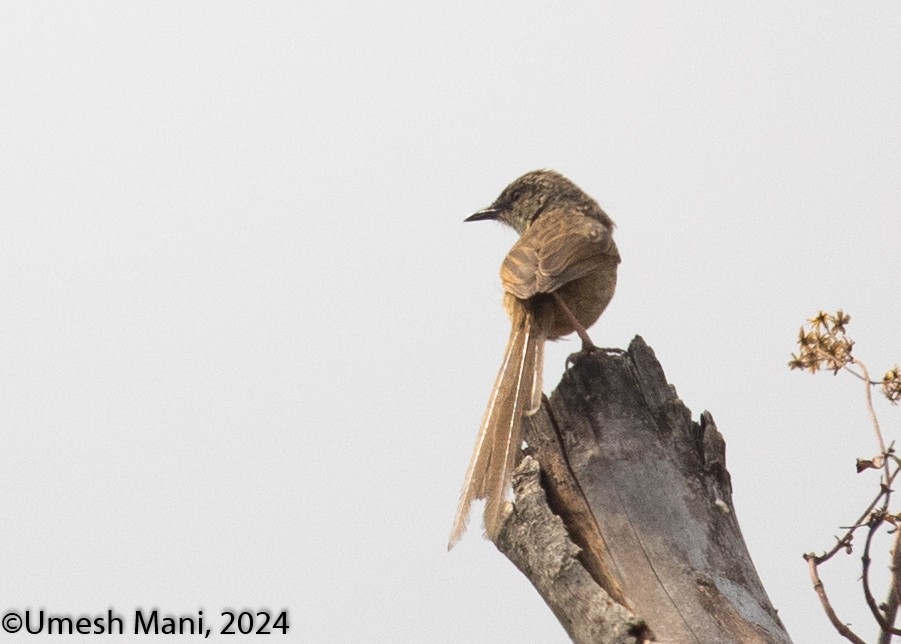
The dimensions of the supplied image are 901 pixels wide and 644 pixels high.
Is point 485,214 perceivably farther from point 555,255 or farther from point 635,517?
point 635,517

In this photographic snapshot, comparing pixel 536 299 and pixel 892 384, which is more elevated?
pixel 536 299

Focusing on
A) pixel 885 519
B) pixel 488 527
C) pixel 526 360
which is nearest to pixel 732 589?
pixel 885 519

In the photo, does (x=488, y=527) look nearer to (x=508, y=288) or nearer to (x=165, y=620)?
(x=508, y=288)

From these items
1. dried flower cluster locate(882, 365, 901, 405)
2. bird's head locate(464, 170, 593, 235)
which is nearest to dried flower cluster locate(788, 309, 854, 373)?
dried flower cluster locate(882, 365, 901, 405)

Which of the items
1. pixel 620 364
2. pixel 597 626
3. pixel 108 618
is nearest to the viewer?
pixel 597 626

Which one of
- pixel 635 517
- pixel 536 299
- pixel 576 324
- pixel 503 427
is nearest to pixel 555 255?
pixel 536 299

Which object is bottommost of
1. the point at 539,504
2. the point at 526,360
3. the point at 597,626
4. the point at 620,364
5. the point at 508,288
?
the point at 597,626

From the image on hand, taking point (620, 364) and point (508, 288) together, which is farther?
point (508, 288)
